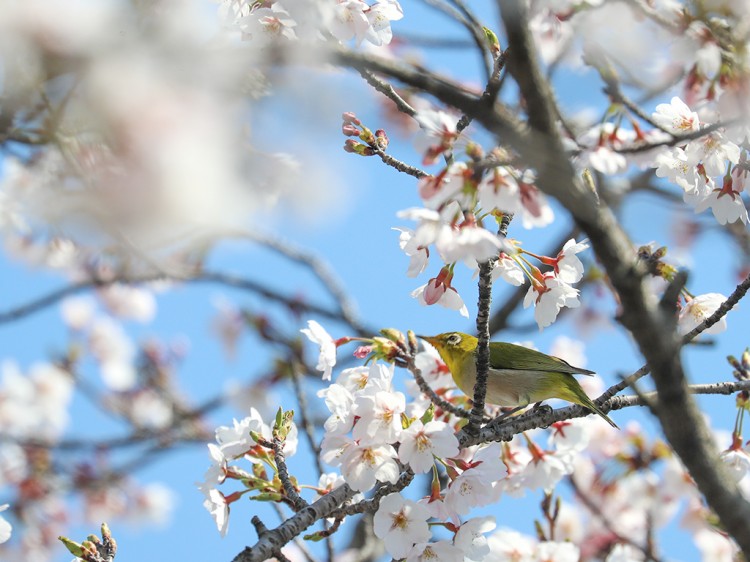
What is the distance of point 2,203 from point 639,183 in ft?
14.0

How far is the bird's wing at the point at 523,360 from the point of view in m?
3.28

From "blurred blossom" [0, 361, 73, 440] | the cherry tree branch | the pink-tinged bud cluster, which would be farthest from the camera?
"blurred blossom" [0, 361, 73, 440]

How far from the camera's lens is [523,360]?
3332 millimetres

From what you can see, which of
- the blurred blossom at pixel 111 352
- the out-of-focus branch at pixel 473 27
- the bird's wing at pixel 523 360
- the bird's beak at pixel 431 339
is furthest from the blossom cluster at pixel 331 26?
the blurred blossom at pixel 111 352

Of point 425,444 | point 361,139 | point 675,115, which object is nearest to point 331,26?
point 361,139

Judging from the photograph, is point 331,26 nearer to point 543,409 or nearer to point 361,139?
point 361,139

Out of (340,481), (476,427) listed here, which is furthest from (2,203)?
(476,427)

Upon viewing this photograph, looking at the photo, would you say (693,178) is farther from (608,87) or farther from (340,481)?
(340,481)

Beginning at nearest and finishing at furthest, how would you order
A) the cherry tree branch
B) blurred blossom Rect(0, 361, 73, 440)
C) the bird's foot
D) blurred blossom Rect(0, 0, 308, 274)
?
blurred blossom Rect(0, 0, 308, 274), the cherry tree branch, the bird's foot, blurred blossom Rect(0, 361, 73, 440)

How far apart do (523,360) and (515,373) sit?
0.35 ft

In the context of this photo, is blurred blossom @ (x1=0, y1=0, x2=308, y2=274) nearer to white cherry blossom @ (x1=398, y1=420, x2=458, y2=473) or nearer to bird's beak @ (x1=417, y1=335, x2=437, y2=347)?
white cherry blossom @ (x1=398, y1=420, x2=458, y2=473)

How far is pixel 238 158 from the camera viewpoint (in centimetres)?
152

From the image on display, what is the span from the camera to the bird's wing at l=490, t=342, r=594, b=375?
3.28m

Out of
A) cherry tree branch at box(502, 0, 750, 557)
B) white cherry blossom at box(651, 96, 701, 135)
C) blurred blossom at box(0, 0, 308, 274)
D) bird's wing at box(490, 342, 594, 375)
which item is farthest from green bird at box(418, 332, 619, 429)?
blurred blossom at box(0, 0, 308, 274)
